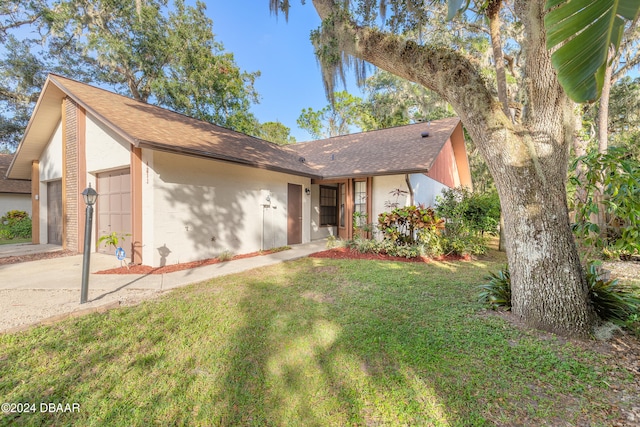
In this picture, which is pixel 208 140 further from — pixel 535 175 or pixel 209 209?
pixel 535 175

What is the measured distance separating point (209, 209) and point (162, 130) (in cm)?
239

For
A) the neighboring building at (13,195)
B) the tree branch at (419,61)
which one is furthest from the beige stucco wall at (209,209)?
the neighboring building at (13,195)

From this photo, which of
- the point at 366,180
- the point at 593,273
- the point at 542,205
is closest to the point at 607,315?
the point at 593,273

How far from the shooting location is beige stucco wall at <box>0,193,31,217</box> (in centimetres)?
1381

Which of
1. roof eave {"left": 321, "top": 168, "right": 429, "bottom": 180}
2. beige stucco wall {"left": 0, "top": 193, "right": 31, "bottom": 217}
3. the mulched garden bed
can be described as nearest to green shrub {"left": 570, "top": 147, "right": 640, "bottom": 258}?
the mulched garden bed

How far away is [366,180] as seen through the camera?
10.2m

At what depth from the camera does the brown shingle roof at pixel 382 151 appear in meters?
9.29

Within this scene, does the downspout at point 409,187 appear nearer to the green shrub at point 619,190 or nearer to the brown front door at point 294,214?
the brown front door at point 294,214

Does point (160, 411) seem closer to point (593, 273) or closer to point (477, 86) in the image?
point (477, 86)

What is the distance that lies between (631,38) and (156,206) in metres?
18.0

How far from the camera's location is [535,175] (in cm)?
315

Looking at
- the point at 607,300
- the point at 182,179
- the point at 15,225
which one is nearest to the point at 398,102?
the point at 182,179

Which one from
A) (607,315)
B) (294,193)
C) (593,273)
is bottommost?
(607,315)

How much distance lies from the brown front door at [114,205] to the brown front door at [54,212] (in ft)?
9.61
